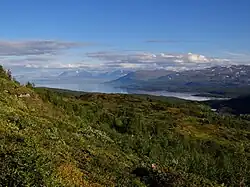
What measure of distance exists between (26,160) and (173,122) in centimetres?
17351

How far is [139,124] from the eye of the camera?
465 ft

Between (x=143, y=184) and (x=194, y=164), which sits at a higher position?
(x=143, y=184)

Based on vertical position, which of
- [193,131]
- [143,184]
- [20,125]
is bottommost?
[193,131]

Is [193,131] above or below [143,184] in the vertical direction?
below

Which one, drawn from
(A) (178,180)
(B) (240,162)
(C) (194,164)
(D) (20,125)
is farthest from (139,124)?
(A) (178,180)

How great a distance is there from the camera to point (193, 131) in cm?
17612

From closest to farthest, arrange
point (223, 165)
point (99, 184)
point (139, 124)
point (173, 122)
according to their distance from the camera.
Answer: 1. point (99, 184)
2. point (223, 165)
3. point (139, 124)
4. point (173, 122)

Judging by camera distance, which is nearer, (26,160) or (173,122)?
(26,160)

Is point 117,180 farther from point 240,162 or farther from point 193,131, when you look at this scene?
point 193,131

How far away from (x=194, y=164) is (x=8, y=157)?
82.0 meters

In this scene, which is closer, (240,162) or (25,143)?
(25,143)

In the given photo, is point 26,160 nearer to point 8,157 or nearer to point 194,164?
point 8,157

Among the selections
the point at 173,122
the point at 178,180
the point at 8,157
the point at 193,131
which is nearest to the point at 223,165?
the point at 193,131

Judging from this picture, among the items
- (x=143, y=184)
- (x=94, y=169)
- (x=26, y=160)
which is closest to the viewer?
(x=26, y=160)
